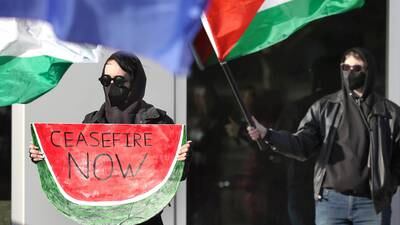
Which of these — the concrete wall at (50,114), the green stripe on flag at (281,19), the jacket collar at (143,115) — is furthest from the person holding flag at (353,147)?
the concrete wall at (50,114)

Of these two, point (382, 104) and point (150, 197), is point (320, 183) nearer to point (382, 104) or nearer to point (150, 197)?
point (382, 104)

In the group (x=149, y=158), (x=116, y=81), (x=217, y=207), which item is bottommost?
(x=217, y=207)

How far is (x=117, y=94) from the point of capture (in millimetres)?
4738

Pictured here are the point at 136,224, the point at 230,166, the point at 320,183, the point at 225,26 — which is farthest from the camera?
the point at 230,166

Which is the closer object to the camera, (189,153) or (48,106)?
(189,153)

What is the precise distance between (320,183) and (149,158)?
1.02 m

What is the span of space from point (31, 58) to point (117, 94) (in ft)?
1.72

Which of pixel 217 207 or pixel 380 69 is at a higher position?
pixel 380 69

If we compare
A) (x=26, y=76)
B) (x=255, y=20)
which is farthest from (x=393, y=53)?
(x=26, y=76)

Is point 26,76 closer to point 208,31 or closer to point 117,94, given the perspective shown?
point 117,94

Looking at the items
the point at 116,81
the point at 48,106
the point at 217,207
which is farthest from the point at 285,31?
the point at 217,207

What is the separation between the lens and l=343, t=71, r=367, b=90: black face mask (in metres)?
5.04

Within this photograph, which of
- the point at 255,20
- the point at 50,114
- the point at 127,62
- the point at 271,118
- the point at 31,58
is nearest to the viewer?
the point at 31,58

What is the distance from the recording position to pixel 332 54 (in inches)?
276
